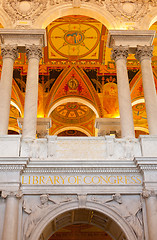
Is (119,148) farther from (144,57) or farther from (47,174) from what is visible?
(144,57)

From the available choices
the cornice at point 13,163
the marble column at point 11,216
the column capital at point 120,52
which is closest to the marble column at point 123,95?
the column capital at point 120,52

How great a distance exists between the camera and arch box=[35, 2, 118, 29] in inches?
475

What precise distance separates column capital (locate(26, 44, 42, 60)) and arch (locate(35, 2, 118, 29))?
0.98 meters

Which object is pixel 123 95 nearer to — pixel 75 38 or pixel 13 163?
pixel 13 163

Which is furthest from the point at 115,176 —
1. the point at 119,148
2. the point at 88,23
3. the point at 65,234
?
the point at 88,23

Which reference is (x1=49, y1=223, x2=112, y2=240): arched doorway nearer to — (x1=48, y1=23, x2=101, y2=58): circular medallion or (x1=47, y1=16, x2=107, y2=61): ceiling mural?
(x1=47, y1=16, x2=107, y2=61): ceiling mural

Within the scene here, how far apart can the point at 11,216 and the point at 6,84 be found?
416 cm

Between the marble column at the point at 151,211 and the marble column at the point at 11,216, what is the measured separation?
319 centimetres

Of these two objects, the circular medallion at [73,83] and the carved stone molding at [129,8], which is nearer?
the carved stone molding at [129,8]

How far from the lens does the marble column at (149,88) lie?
10211mm

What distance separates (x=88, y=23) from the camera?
581 inches

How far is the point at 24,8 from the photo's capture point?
12.3m

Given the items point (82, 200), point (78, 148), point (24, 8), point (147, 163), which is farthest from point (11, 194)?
point (24, 8)

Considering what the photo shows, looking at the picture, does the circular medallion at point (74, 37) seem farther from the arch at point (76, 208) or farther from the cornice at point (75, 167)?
the arch at point (76, 208)
